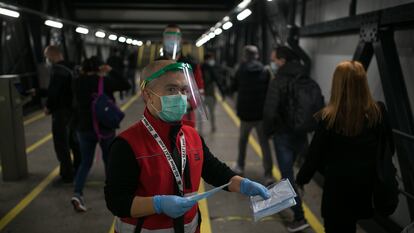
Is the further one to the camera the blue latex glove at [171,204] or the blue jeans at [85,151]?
the blue jeans at [85,151]

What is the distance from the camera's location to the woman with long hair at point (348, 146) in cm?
274

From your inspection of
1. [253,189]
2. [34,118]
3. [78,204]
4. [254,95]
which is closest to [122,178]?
[253,189]

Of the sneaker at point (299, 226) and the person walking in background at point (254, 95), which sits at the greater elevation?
the person walking in background at point (254, 95)

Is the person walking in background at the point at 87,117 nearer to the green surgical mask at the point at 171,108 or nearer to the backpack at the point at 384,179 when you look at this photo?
the green surgical mask at the point at 171,108

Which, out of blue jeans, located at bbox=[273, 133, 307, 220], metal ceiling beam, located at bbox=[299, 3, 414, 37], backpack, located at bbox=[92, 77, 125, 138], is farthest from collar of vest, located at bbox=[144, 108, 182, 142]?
backpack, located at bbox=[92, 77, 125, 138]

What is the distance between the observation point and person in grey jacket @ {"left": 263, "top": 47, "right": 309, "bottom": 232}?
4.14m

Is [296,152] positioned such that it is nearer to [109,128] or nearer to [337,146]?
[337,146]

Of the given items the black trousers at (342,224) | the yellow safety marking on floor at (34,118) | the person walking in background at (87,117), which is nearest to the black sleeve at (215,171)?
the black trousers at (342,224)

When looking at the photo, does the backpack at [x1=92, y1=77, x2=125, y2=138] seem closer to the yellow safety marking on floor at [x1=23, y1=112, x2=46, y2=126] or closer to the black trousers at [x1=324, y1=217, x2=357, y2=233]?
the black trousers at [x1=324, y1=217, x2=357, y2=233]

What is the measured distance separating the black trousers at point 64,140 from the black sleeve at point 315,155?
12.3ft

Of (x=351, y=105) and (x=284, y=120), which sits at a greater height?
(x=351, y=105)

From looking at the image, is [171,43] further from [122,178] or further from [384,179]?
[122,178]

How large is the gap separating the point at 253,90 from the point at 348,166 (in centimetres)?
300

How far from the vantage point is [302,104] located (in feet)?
13.1
